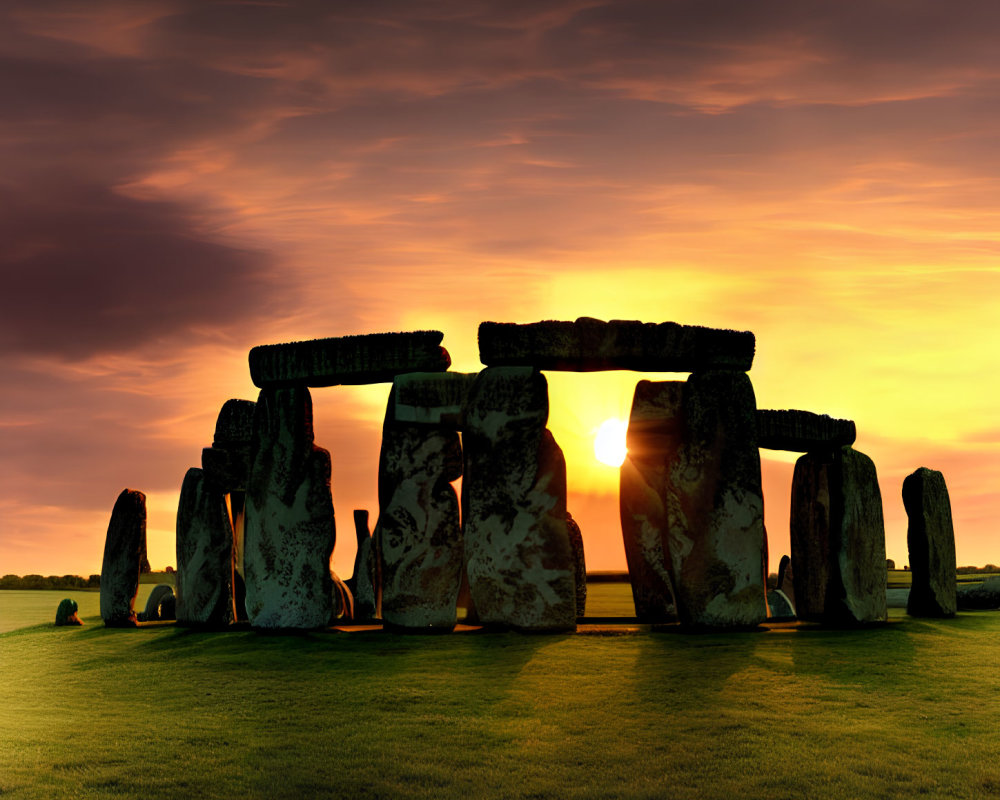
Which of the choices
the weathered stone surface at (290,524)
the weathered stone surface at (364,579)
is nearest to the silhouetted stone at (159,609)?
the weathered stone surface at (364,579)

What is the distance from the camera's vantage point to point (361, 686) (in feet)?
35.3

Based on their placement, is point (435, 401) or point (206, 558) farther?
point (206, 558)

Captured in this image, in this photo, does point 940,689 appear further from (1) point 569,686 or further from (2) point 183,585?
(2) point 183,585

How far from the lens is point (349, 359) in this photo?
1473 cm

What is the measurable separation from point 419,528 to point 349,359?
2440 mm

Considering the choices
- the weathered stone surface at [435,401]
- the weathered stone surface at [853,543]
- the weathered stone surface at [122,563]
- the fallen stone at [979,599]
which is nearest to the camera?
the weathered stone surface at [435,401]

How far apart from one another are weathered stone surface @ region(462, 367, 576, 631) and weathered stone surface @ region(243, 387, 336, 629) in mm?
2265

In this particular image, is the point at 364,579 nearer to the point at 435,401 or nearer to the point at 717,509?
the point at 435,401

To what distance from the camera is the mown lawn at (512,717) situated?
774 cm

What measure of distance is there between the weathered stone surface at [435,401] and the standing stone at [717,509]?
2759 millimetres

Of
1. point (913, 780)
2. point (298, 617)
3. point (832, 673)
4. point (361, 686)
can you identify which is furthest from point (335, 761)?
point (298, 617)

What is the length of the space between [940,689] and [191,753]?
6925 mm

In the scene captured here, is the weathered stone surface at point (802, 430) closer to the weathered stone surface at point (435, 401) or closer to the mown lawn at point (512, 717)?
the mown lawn at point (512, 717)

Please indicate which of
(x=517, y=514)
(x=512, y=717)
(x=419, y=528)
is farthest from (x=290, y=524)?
(x=512, y=717)
